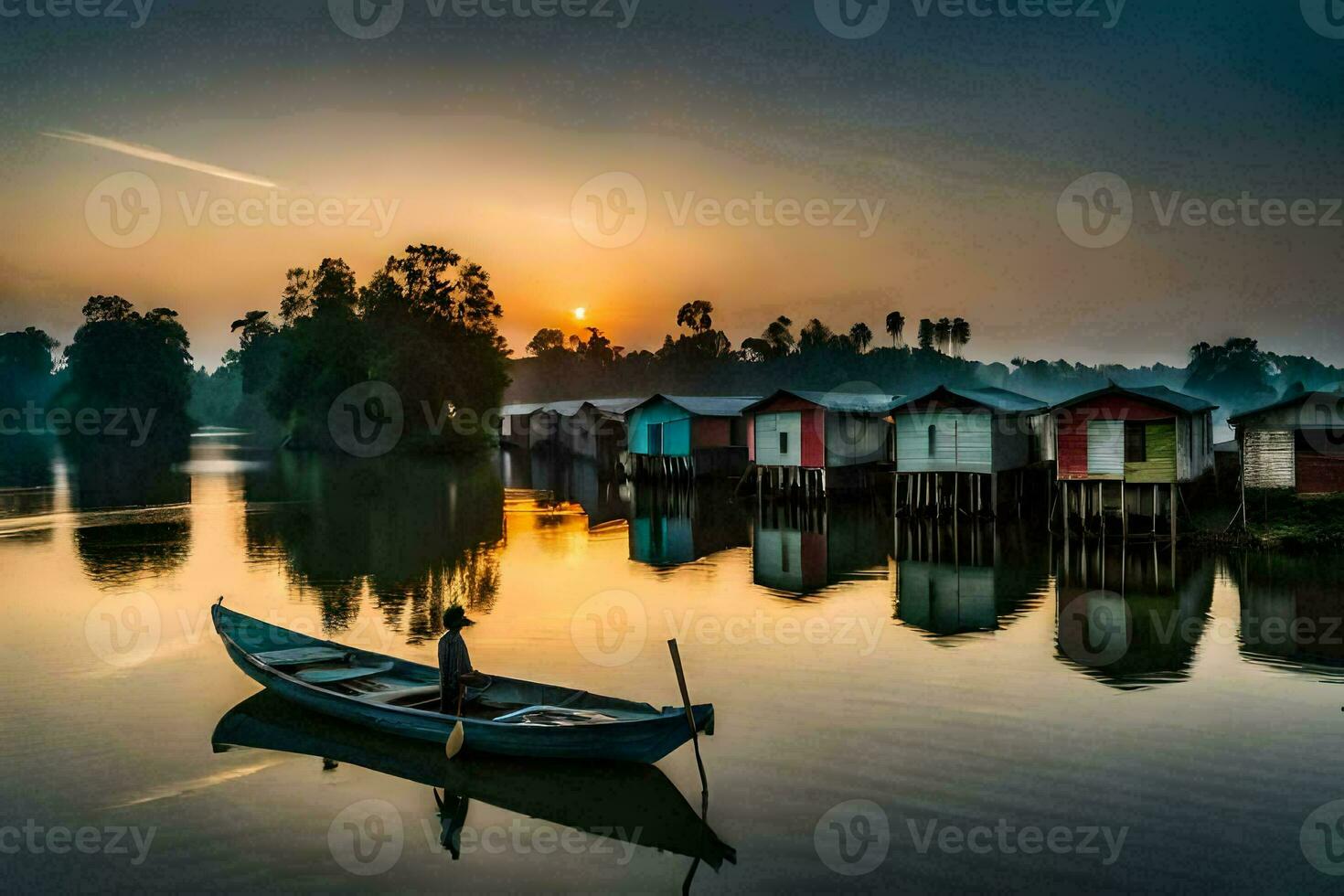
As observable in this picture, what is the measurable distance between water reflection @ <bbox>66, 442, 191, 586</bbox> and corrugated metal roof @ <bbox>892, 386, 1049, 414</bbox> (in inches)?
961

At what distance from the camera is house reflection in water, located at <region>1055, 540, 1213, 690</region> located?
14.6 meters

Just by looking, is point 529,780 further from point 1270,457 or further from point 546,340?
point 546,340

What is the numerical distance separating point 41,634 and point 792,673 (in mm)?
14615

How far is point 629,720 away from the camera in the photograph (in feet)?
32.4

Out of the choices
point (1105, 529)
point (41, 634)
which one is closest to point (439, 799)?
point (41, 634)

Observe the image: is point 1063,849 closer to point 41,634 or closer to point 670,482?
point 41,634

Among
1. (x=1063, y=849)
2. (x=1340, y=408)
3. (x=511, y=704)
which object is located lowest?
(x=1063, y=849)

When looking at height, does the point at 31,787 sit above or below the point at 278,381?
below

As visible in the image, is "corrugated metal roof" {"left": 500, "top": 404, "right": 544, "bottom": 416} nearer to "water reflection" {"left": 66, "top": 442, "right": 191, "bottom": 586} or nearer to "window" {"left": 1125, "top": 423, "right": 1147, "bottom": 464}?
"water reflection" {"left": 66, "top": 442, "right": 191, "bottom": 586}

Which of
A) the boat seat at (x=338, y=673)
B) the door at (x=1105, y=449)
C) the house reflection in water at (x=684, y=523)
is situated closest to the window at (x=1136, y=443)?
the door at (x=1105, y=449)

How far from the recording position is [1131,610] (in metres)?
18.3

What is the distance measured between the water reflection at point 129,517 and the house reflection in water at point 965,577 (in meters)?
19.4

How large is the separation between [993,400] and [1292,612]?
1486 centimetres

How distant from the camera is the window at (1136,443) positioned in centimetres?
2683
